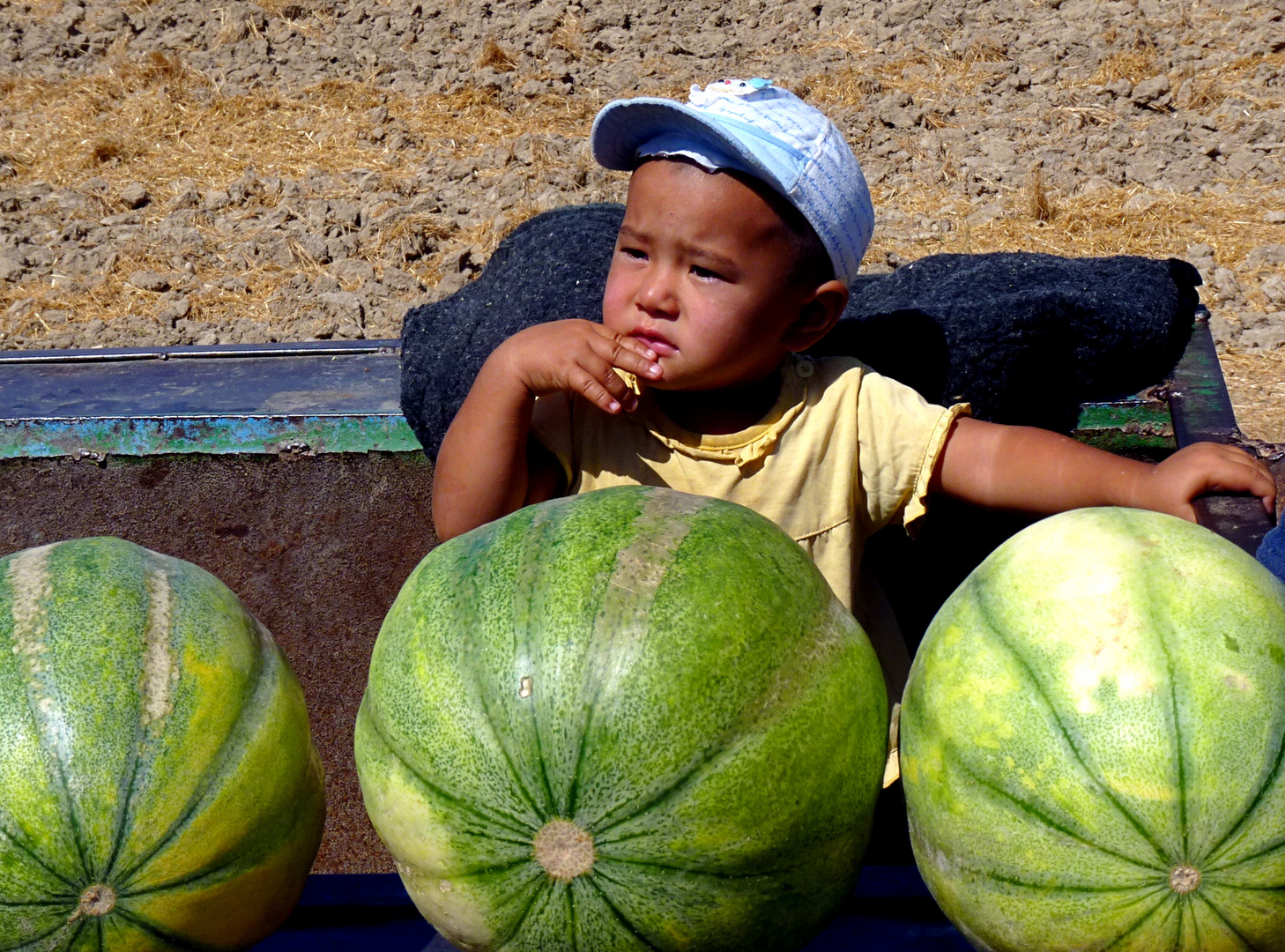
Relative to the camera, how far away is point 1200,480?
2004 millimetres

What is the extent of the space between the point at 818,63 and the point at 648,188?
5.36 meters

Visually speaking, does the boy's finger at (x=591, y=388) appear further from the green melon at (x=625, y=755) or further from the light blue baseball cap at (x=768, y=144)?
the green melon at (x=625, y=755)

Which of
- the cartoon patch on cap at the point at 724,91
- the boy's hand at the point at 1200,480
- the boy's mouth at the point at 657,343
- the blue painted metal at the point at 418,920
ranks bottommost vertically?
the blue painted metal at the point at 418,920

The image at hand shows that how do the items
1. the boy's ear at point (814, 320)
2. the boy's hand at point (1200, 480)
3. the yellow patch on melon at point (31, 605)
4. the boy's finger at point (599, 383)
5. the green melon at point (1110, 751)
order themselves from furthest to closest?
the boy's ear at point (814, 320) → the boy's finger at point (599, 383) → the boy's hand at point (1200, 480) → the yellow patch on melon at point (31, 605) → the green melon at point (1110, 751)

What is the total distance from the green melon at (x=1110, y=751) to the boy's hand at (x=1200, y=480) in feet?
1.70

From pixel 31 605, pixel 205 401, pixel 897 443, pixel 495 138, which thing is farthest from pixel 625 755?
pixel 495 138

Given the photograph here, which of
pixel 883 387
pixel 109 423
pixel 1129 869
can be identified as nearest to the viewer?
pixel 1129 869

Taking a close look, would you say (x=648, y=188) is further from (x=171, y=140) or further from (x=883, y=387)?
(x=171, y=140)

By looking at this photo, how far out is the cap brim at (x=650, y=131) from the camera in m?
2.05

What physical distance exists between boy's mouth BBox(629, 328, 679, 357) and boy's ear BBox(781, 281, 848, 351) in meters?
0.24

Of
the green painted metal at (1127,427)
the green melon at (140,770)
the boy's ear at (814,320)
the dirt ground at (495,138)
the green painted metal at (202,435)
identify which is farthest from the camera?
the dirt ground at (495,138)

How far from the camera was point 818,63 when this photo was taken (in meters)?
7.12

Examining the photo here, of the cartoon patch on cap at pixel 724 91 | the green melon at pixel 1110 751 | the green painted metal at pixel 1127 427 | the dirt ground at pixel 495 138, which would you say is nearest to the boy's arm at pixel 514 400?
the cartoon patch on cap at pixel 724 91

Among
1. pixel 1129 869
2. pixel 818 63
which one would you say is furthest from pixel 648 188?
pixel 818 63
